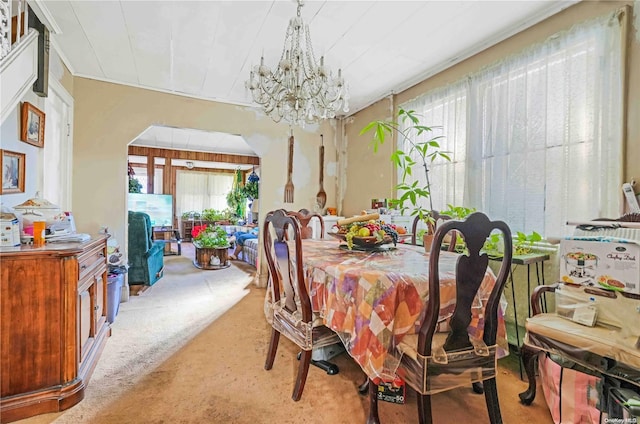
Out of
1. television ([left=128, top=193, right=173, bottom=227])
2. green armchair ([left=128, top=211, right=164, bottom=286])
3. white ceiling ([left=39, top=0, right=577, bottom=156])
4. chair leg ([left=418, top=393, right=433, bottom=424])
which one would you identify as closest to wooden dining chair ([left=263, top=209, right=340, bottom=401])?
chair leg ([left=418, top=393, right=433, bottom=424])

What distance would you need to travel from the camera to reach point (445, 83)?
301 cm

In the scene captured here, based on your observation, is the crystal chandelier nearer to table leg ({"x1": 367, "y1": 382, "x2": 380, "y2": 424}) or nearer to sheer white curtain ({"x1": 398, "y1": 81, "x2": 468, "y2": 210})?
sheer white curtain ({"x1": 398, "y1": 81, "x2": 468, "y2": 210})

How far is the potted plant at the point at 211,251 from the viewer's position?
5344mm

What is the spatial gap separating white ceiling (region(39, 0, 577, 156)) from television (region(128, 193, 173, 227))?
205 inches

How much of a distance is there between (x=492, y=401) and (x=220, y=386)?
1489 millimetres

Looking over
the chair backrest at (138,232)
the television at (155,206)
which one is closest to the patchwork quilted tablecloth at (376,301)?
the chair backrest at (138,232)

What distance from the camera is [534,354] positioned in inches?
64.2

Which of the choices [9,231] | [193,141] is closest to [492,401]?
[9,231]

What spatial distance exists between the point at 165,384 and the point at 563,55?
3.40m

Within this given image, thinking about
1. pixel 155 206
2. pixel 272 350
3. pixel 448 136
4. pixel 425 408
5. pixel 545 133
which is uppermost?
pixel 448 136

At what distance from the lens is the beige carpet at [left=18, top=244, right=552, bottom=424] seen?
1568 mm

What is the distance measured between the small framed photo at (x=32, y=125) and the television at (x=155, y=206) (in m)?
5.97

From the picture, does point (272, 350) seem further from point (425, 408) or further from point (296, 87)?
point (296, 87)

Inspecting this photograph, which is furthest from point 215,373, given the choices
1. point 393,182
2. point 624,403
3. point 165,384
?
point 393,182
